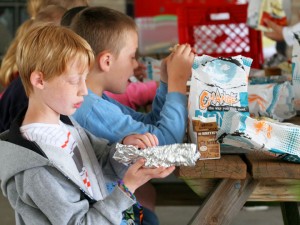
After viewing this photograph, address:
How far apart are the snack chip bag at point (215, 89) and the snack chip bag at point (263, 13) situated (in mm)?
1846

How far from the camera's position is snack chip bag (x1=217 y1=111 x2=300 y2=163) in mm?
1806

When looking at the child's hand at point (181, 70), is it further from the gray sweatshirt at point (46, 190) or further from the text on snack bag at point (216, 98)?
the gray sweatshirt at point (46, 190)

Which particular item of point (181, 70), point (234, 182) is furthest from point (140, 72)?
point (234, 182)

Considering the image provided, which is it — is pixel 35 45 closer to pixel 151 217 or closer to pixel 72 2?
pixel 151 217

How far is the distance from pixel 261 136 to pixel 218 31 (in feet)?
7.23

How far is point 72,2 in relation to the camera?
3.34 metres

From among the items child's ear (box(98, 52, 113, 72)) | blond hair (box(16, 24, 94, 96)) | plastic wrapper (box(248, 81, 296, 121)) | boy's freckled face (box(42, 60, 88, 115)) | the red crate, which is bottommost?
the red crate

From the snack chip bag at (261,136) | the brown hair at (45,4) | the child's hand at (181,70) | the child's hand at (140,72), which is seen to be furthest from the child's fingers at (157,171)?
the brown hair at (45,4)

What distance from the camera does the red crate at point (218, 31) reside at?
12.6 ft

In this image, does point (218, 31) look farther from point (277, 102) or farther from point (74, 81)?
point (74, 81)

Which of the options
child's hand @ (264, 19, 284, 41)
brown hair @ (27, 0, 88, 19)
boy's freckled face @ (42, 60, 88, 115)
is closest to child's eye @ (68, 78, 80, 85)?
boy's freckled face @ (42, 60, 88, 115)

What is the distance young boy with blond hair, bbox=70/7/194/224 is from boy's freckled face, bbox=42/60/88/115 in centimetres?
30

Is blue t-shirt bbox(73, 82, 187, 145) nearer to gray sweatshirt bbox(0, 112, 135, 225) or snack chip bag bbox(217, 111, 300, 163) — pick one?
snack chip bag bbox(217, 111, 300, 163)

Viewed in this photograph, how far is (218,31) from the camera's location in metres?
3.96
